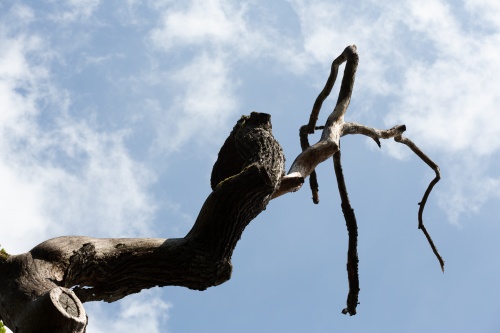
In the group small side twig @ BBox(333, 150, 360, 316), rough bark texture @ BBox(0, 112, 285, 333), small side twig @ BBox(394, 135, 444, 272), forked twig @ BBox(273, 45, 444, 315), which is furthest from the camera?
small side twig @ BBox(394, 135, 444, 272)

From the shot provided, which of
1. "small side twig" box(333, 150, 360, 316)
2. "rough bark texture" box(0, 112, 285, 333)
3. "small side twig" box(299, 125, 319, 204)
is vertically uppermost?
"small side twig" box(299, 125, 319, 204)

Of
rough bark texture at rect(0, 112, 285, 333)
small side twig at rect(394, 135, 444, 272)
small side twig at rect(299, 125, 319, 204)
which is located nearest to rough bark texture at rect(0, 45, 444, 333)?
rough bark texture at rect(0, 112, 285, 333)

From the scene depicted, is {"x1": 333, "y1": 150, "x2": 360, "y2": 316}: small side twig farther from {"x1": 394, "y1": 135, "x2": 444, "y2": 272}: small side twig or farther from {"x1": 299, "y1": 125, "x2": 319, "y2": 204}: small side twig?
{"x1": 394, "y1": 135, "x2": 444, "y2": 272}: small side twig

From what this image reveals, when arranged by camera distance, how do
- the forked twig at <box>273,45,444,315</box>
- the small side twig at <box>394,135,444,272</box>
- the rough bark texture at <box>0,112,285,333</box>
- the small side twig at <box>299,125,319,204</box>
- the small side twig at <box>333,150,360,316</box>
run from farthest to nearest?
the small side twig at <box>394,135,444,272</box>
the small side twig at <box>299,125,319,204</box>
the small side twig at <box>333,150,360,316</box>
the forked twig at <box>273,45,444,315</box>
the rough bark texture at <box>0,112,285,333</box>

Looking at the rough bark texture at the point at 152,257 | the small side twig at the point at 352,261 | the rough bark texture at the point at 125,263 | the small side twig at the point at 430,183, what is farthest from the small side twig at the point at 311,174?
the rough bark texture at the point at 125,263

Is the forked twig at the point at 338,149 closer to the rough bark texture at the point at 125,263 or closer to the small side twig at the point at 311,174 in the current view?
the small side twig at the point at 311,174

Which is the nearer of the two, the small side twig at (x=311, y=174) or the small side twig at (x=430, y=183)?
the small side twig at (x=311, y=174)

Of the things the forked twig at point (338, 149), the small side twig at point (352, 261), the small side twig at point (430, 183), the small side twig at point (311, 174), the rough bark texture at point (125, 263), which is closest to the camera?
the rough bark texture at point (125, 263)

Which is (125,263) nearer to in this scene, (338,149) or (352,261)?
(338,149)

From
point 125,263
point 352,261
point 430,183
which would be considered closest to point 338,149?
point 352,261

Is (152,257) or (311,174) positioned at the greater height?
(311,174)

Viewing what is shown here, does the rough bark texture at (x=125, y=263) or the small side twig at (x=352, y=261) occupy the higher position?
the small side twig at (x=352, y=261)

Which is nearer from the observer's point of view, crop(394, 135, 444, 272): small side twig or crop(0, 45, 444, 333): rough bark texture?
crop(0, 45, 444, 333): rough bark texture

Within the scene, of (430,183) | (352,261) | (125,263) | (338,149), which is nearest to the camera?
(125,263)
